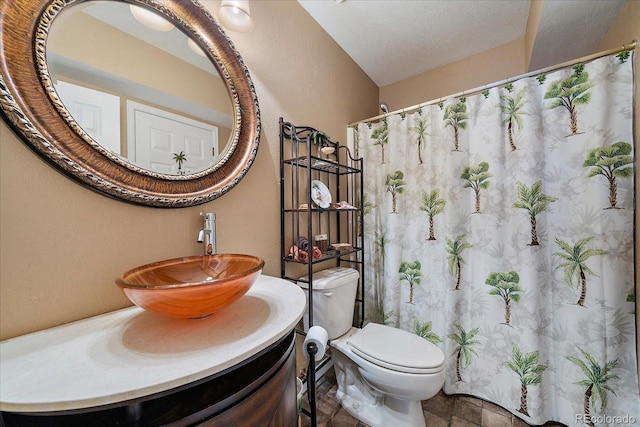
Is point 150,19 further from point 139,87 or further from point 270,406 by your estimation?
point 270,406

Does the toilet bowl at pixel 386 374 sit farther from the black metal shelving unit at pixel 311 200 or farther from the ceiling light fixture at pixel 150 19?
the ceiling light fixture at pixel 150 19

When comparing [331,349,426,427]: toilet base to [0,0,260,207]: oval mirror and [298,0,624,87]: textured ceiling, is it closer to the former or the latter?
[0,0,260,207]: oval mirror

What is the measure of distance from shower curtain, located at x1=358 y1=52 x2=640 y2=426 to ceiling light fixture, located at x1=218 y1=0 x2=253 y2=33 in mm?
1107

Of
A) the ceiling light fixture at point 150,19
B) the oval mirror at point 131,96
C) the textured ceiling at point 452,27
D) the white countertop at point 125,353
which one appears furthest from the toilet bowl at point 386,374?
the textured ceiling at point 452,27

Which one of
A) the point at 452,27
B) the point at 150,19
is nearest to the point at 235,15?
the point at 150,19

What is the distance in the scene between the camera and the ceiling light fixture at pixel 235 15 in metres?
0.95

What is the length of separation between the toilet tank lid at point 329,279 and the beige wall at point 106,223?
19cm

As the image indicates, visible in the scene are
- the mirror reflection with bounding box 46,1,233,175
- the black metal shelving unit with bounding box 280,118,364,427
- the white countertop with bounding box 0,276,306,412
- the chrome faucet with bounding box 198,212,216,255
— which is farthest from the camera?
the black metal shelving unit with bounding box 280,118,364,427

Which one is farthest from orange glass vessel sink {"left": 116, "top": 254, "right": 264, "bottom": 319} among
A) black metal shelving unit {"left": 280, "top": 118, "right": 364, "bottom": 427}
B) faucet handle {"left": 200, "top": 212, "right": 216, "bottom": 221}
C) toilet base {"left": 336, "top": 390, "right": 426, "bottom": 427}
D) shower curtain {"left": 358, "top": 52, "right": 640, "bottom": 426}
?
shower curtain {"left": 358, "top": 52, "right": 640, "bottom": 426}

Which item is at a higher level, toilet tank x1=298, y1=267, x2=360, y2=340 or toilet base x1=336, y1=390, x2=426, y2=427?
toilet tank x1=298, y1=267, x2=360, y2=340

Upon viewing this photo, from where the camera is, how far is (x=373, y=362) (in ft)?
3.76

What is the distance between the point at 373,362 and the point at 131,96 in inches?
58.3

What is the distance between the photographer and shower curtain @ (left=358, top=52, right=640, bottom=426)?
110 cm

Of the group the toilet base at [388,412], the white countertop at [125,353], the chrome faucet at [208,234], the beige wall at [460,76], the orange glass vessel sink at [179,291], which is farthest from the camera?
the beige wall at [460,76]
